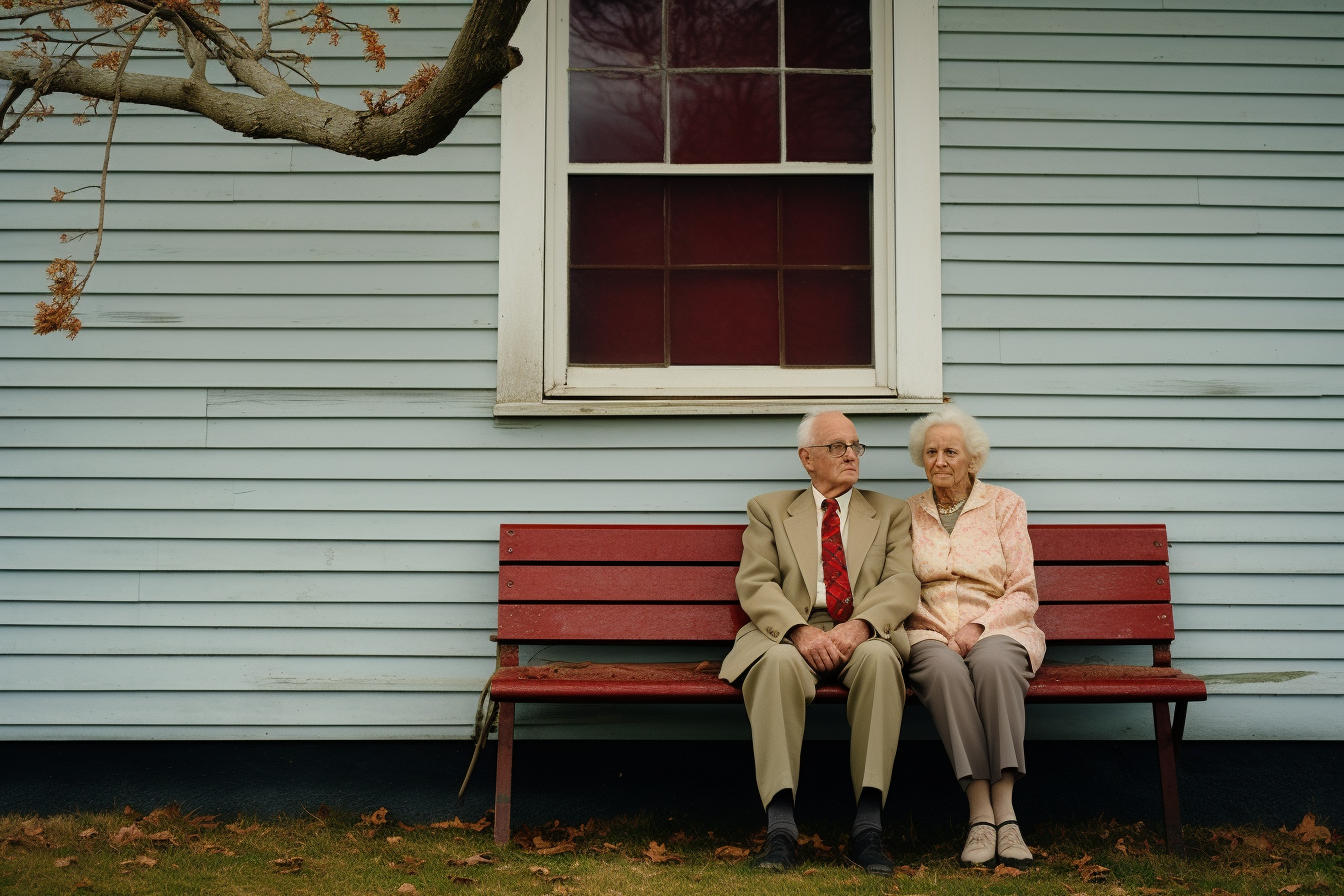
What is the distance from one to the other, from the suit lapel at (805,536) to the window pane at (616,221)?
121 cm

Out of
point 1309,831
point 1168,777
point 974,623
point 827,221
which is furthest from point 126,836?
point 1309,831

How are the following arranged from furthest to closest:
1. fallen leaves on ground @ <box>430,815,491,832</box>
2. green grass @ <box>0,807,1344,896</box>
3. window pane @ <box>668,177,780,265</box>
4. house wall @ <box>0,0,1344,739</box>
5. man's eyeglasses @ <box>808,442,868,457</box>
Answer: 1. window pane @ <box>668,177,780,265</box>
2. house wall @ <box>0,0,1344,739</box>
3. fallen leaves on ground @ <box>430,815,491,832</box>
4. man's eyeglasses @ <box>808,442,868,457</box>
5. green grass @ <box>0,807,1344,896</box>

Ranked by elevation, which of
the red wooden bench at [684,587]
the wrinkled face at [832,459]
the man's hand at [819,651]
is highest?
the wrinkled face at [832,459]

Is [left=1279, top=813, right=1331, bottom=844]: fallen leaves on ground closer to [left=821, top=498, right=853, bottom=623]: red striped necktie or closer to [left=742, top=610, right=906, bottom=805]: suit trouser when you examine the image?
[left=742, top=610, right=906, bottom=805]: suit trouser

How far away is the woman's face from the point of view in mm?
3984

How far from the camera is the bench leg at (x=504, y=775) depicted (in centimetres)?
375

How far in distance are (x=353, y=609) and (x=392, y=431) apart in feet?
2.30

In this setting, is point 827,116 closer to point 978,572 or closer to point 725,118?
point 725,118

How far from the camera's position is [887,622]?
12.1ft

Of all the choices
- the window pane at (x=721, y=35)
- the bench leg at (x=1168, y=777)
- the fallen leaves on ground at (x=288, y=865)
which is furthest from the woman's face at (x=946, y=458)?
the fallen leaves on ground at (x=288, y=865)

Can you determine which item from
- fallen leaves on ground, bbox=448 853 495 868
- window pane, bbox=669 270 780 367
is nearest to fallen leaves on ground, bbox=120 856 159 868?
fallen leaves on ground, bbox=448 853 495 868

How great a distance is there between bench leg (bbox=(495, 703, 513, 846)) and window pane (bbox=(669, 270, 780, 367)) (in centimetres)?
156

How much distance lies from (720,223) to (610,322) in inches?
23.8

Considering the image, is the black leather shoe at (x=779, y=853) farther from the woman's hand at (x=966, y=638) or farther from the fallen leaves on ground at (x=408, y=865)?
the fallen leaves on ground at (x=408, y=865)
